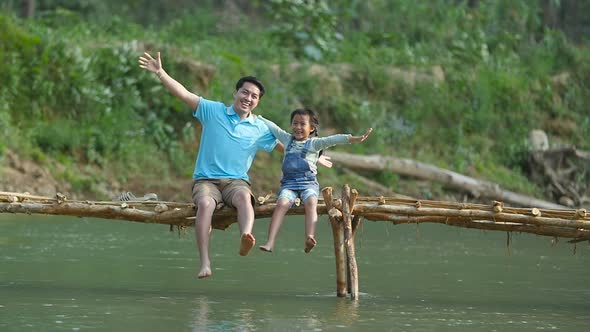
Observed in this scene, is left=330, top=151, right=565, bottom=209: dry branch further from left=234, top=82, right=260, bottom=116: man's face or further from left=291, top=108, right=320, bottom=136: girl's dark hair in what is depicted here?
left=234, top=82, right=260, bottom=116: man's face

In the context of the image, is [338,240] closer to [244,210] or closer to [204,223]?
[244,210]

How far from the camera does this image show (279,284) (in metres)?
9.30

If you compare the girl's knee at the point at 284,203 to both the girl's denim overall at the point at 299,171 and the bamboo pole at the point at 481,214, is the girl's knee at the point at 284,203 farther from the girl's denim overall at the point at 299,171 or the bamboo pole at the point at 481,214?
the bamboo pole at the point at 481,214

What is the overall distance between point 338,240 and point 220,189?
0.95 metres

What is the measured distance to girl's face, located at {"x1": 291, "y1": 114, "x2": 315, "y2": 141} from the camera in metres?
8.46

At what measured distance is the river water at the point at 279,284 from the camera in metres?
7.40

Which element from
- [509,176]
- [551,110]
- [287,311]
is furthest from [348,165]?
[287,311]

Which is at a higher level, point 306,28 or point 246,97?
point 306,28

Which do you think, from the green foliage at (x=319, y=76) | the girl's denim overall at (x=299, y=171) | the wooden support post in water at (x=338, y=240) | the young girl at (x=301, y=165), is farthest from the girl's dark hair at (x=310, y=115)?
the green foliage at (x=319, y=76)

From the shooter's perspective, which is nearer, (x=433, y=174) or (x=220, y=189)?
(x=220, y=189)

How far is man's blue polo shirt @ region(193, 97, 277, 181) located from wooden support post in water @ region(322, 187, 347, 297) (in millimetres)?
672

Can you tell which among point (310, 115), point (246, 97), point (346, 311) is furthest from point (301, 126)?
point (346, 311)

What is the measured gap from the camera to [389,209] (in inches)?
337

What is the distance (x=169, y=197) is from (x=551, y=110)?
860 cm
